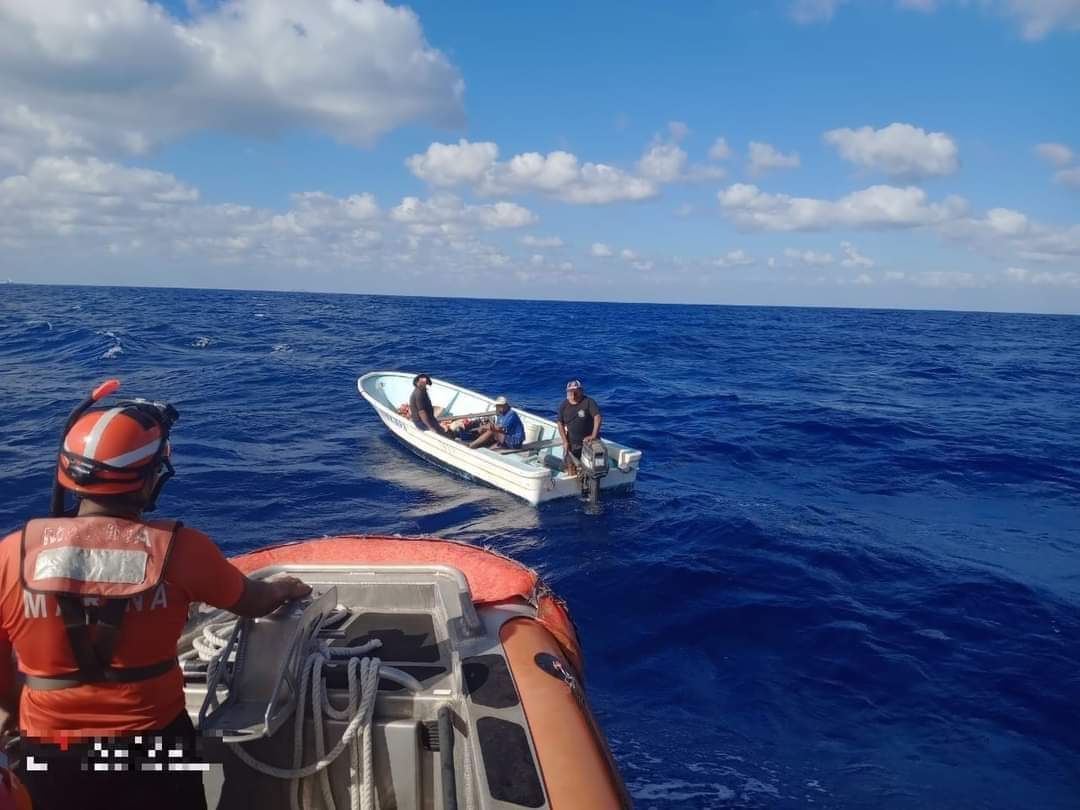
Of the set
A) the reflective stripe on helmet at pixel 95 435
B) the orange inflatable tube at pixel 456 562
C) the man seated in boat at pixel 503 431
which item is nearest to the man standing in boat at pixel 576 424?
the man seated in boat at pixel 503 431

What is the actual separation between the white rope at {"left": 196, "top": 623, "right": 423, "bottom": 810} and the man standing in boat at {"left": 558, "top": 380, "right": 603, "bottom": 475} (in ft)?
26.6

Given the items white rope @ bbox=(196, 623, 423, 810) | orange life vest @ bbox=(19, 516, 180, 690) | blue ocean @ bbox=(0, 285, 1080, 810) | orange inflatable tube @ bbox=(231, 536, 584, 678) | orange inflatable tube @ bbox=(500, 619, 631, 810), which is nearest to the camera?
orange life vest @ bbox=(19, 516, 180, 690)

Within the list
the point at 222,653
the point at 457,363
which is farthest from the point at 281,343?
Result: the point at 222,653

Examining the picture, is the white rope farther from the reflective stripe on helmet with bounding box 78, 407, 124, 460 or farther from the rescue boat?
the reflective stripe on helmet with bounding box 78, 407, 124, 460

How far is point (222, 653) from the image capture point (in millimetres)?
3029

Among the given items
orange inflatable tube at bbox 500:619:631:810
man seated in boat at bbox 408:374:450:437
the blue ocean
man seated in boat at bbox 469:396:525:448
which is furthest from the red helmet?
man seated in boat at bbox 408:374:450:437

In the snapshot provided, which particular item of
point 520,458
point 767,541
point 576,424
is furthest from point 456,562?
point 520,458

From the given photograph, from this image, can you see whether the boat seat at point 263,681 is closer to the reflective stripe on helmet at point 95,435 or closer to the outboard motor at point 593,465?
the reflective stripe on helmet at point 95,435

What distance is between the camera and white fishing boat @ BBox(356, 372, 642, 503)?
10.7 meters

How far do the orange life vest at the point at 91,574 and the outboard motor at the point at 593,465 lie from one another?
8541 millimetres

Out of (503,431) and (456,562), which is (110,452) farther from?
(503,431)

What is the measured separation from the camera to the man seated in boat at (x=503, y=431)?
12.5 m

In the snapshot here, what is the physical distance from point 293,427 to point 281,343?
18.8 m

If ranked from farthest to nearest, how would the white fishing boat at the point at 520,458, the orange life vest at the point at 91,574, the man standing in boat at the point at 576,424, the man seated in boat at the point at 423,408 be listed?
the man seated in boat at the point at 423,408 → the man standing in boat at the point at 576,424 → the white fishing boat at the point at 520,458 → the orange life vest at the point at 91,574
